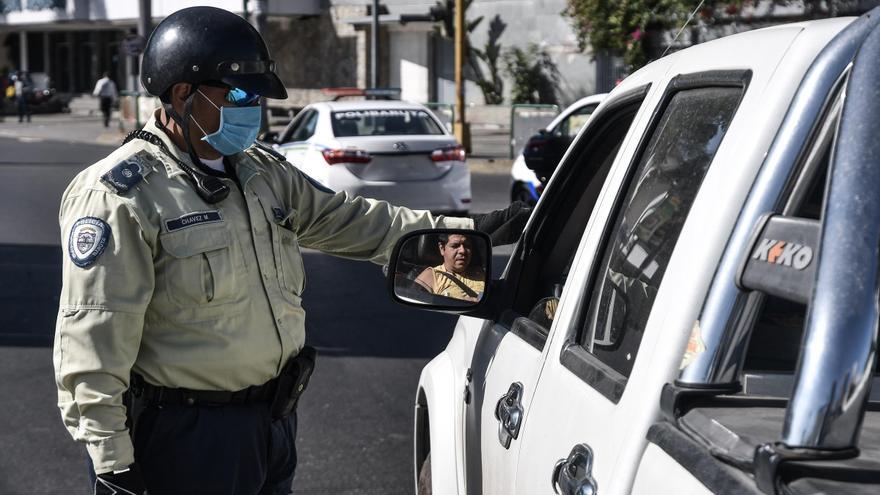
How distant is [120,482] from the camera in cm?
277

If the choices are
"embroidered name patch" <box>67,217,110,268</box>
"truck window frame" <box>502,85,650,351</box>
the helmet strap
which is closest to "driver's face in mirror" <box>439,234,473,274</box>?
"truck window frame" <box>502,85,650,351</box>

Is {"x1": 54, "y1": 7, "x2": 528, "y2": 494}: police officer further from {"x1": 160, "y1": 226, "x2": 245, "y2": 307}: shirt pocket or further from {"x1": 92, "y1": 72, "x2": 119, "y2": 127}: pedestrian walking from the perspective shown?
{"x1": 92, "y1": 72, "x2": 119, "y2": 127}: pedestrian walking

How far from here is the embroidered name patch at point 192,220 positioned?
287 centimetres

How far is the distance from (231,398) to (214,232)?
422mm

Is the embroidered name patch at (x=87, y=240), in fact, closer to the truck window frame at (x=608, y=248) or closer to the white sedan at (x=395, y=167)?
the truck window frame at (x=608, y=248)

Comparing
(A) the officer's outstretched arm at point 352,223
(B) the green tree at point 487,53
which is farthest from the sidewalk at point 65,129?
(A) the officer's outstretched arm at point 352,223

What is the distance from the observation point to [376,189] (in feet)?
43.1

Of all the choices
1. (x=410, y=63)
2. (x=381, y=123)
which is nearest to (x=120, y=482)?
(x=381, y=123)

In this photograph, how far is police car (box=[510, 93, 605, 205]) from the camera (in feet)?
43.5

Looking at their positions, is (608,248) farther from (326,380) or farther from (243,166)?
(326,380)

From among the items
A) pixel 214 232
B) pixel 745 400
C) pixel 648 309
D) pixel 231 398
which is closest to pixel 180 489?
pixel 231 398

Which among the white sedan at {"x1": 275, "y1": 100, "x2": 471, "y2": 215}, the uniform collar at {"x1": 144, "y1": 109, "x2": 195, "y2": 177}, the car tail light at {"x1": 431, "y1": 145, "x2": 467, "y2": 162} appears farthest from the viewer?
the car tail light at {"x1": 431, "y1": 145, "x2": 467, "y2": 162}

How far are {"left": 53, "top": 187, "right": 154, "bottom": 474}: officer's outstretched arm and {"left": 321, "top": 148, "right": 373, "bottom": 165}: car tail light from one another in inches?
410

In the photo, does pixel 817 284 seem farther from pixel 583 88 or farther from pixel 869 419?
pixel 583 88
